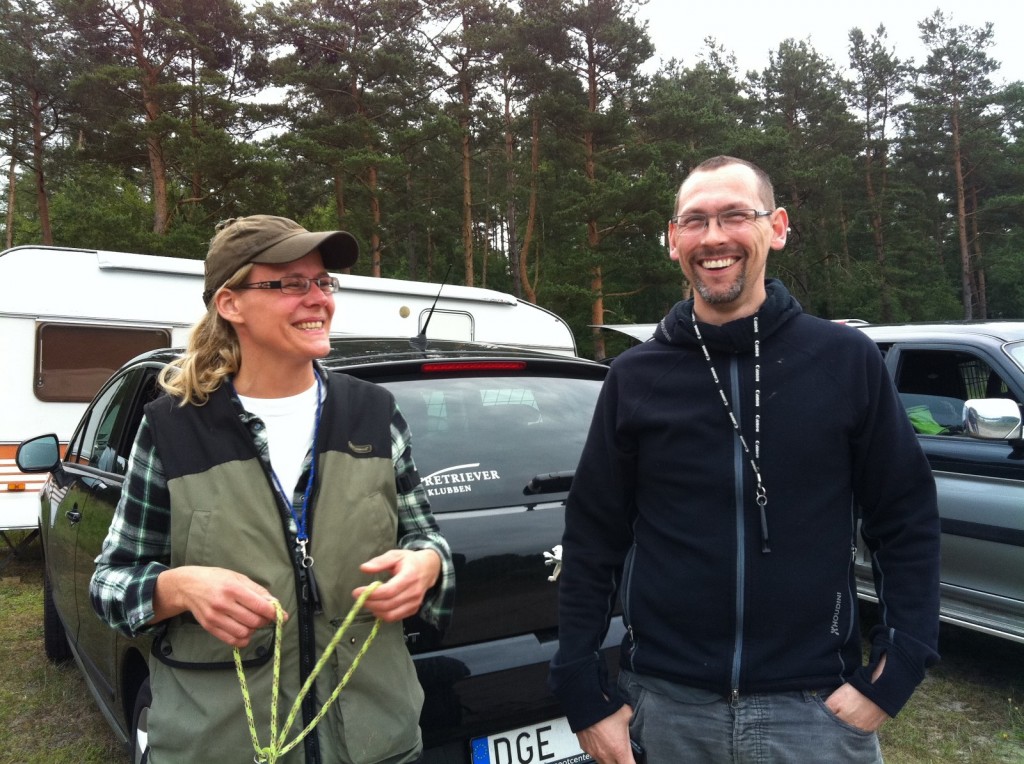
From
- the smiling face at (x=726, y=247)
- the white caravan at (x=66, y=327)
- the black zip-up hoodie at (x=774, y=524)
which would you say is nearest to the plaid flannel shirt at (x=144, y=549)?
the black zip-up hoodie at (x=774, y=524)

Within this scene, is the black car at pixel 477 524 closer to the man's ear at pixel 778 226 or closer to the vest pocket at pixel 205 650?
the vest pocket at pixel 205 650

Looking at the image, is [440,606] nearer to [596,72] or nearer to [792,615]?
[792,615]

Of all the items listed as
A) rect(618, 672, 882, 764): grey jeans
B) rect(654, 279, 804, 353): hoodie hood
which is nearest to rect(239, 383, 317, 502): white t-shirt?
rect(654, 279, 804, 353): hoodie hood

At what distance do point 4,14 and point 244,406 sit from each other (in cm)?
2673

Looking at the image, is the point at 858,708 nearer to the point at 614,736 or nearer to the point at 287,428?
the point at 614,736

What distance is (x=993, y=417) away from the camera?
406 cm

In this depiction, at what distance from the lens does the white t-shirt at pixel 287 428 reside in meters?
1.78

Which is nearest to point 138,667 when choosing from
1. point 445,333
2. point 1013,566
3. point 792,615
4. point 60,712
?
point 60,712

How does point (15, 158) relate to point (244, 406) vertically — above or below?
above

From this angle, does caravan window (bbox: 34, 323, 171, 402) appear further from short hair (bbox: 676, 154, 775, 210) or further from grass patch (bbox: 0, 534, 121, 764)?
short hair (bbox: 676, 154, 775, 210)

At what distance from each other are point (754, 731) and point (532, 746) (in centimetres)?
97

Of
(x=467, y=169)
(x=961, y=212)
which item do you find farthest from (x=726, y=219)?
(x=961, y=212)

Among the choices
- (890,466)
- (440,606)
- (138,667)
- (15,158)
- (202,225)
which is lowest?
(138,667)

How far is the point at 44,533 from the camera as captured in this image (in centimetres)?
483
